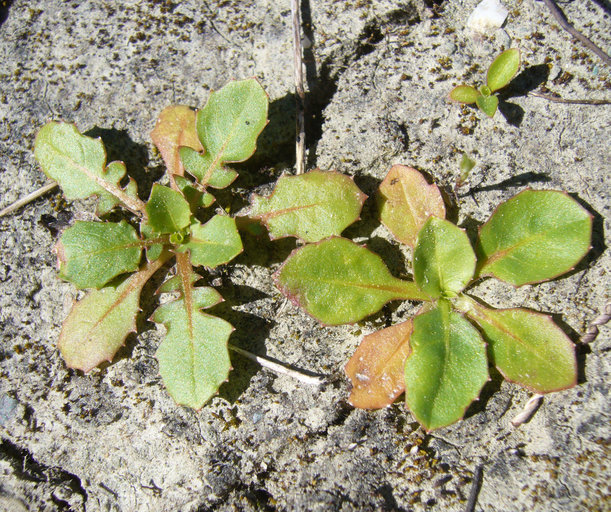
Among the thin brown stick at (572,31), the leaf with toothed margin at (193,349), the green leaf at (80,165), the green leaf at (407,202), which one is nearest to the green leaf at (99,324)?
the leaf with toothed margin at (193,349)

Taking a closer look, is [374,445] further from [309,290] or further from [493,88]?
[493,88]

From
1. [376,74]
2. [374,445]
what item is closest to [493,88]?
[376,74]

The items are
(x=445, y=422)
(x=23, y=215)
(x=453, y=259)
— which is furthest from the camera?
(x=23, y=215)

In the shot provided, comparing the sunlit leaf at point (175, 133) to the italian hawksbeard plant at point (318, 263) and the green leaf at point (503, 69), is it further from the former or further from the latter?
the green leaf at point (503, 69)

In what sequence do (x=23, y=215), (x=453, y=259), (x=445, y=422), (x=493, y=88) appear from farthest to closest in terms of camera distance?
(x=23, y=215)
(x=493, y=88)
(x=453, y=259)
(x=445, y=422)

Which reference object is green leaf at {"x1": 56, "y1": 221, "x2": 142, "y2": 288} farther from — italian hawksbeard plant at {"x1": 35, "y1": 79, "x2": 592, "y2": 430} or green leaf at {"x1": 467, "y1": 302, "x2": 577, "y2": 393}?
green leaf at {"x1": 467, "y1": 302, "x2": 577, "y2": 393}

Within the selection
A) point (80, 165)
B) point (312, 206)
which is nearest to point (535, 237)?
point (312, 206)
